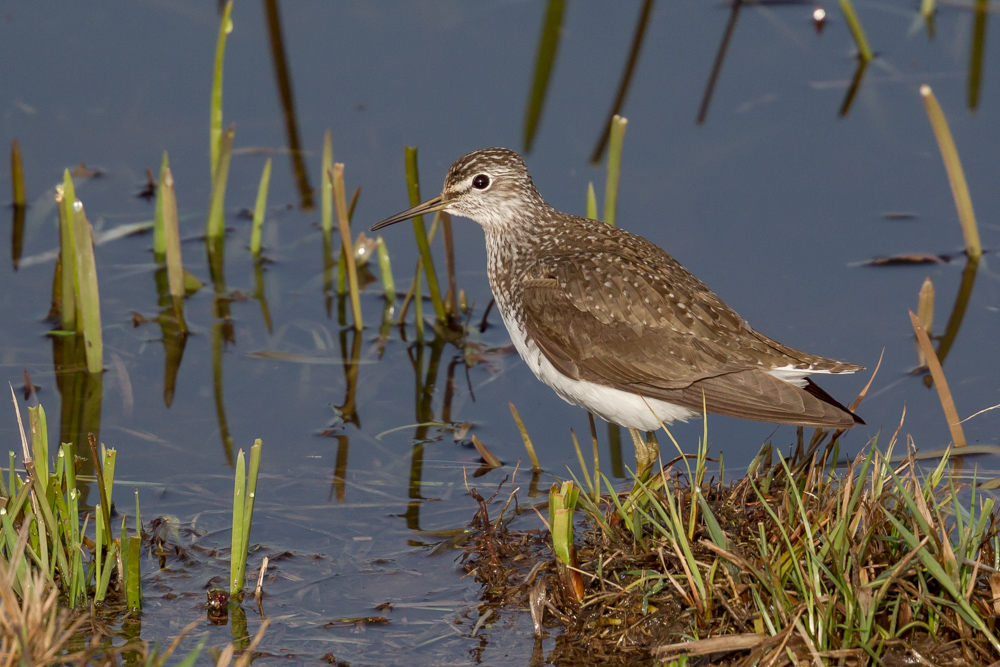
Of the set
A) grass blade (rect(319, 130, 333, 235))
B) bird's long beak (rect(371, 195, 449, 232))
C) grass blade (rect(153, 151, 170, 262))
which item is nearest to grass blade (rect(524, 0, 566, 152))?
grass blade (rect(319, 130, 333, 235))

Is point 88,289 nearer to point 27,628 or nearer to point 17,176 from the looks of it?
point 17,176

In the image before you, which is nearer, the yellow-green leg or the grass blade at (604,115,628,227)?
the yellow-green leg

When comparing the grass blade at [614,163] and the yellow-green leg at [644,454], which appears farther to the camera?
the grass blade at [614,163]

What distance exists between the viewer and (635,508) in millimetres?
4941

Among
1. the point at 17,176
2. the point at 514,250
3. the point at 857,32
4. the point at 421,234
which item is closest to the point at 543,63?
the point at 857,32

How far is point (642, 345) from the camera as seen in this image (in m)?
5.73

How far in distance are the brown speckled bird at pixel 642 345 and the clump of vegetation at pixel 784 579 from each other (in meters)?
0.30

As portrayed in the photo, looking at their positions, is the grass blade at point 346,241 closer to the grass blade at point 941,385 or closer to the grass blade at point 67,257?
the grass blade at point 67,257

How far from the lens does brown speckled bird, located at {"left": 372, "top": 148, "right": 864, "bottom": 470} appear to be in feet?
17.8

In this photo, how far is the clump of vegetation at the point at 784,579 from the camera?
4371 mm

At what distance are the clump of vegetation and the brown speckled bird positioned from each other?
0.30 meters

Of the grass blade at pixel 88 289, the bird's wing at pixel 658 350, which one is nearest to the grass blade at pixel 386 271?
the grass blade at pixel 88 289

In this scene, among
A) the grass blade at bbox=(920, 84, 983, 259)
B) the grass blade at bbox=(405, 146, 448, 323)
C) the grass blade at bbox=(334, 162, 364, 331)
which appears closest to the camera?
the grass blade at bbox=(405, 146, 448, 323)

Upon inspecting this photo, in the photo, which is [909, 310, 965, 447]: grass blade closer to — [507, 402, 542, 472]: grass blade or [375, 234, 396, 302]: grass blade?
[507, 402, 542, 472]: grass blade
